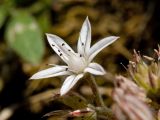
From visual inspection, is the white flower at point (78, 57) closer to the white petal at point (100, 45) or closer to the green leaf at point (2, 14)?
the white petal at point (100, 45)

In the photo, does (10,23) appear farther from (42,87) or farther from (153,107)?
(153,107)

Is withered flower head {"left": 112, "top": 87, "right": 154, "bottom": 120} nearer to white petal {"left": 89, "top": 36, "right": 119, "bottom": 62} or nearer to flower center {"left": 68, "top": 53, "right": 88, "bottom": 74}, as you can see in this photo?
white petal {"left": 89, "top": 36, "right": 119, "bottom": 62}

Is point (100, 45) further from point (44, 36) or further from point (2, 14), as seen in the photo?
point (2, 14)

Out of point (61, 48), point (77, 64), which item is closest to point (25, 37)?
point (61, 48)

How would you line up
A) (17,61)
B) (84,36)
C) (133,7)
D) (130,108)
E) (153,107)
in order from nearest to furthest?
(130,108) < (153,107) < (84,36) < (17,61) < (133,7)

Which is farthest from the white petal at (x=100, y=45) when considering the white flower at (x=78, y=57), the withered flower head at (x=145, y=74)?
the withered flower head at (x=145, y=74)

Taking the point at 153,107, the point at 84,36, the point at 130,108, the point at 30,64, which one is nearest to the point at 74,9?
the point at 30,64
